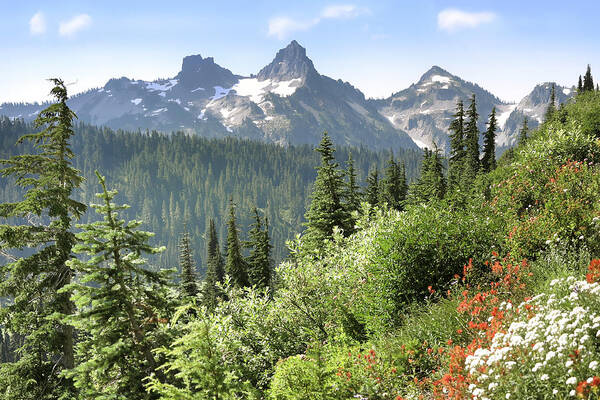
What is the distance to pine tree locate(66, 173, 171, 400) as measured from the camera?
784 centimetres

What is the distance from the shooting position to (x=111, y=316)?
825 cm

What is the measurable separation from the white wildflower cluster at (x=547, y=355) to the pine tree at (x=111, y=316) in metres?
6.83

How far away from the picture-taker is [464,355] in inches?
190

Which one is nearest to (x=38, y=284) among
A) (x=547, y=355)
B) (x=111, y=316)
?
(x=111, y=316)

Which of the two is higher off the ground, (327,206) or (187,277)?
(327,206)

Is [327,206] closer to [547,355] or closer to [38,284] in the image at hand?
[38,284]

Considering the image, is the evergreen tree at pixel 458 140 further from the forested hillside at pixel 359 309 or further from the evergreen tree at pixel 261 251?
the forested hillside at pixel 359 309

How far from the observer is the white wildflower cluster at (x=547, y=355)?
12.0 feet

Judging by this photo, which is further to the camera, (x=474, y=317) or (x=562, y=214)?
(x=562, y=214)

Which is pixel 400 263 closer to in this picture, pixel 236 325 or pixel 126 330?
pixel 236 325

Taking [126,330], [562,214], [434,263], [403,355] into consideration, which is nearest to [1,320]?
[126,330]

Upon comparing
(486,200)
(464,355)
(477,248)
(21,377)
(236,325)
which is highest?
(486,200)

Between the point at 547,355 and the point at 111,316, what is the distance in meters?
8.41

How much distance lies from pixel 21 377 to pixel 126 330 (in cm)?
567
